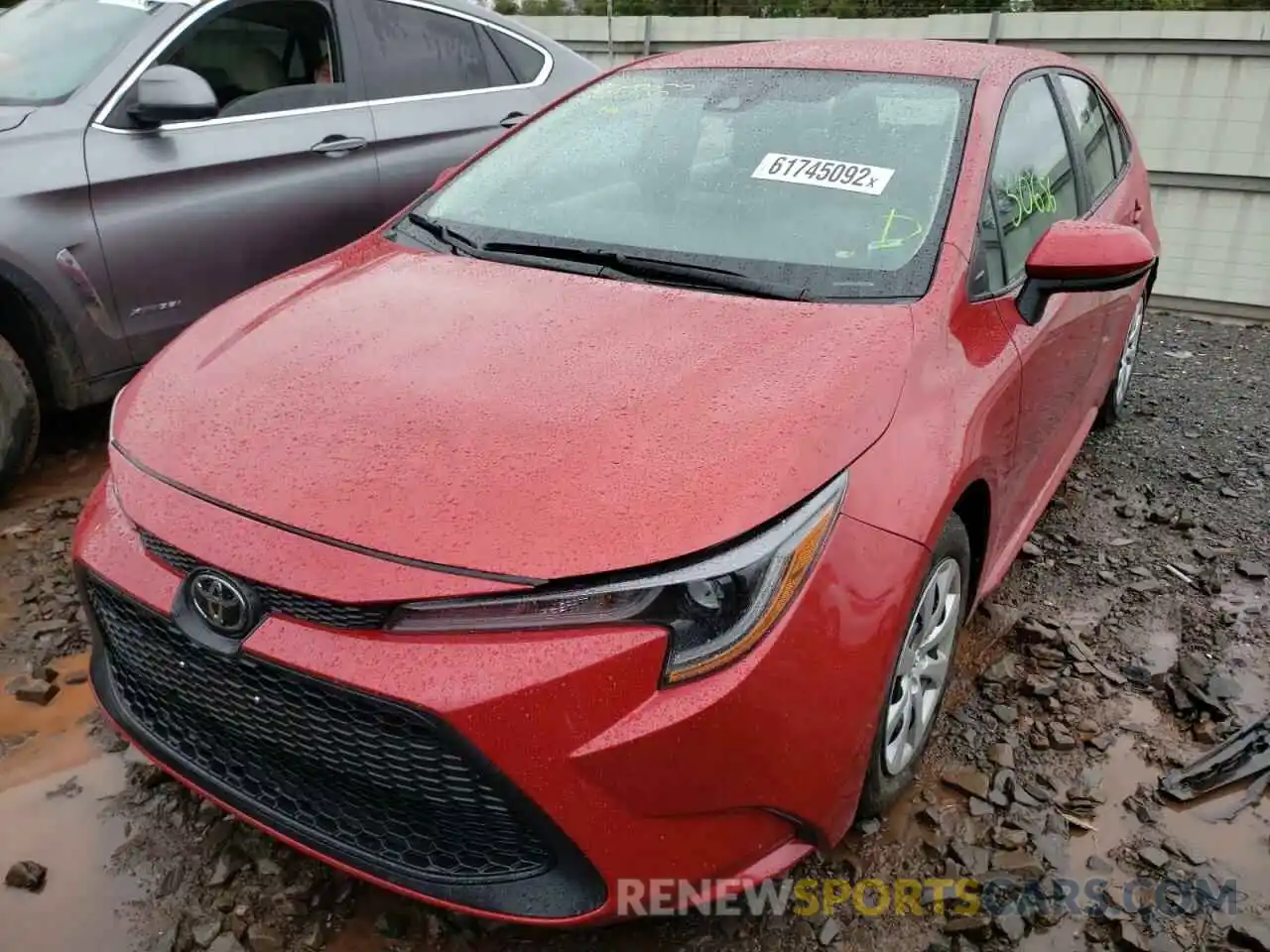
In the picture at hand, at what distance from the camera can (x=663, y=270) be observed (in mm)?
2281

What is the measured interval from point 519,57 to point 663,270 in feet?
8.86

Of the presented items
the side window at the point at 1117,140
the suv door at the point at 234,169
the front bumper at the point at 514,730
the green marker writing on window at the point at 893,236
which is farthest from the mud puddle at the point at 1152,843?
the suv door at the point at 234,169

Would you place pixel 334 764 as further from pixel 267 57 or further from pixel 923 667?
pixel 267 57

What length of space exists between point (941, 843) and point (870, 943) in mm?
323

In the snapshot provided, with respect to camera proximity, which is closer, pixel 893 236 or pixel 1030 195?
pixel 893 236

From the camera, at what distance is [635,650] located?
1476mm

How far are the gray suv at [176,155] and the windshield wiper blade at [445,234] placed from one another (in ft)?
3.46

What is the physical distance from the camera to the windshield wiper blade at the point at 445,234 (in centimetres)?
251

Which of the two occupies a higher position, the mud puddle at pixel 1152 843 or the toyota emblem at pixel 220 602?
the toyota emblem at pixel 220 602

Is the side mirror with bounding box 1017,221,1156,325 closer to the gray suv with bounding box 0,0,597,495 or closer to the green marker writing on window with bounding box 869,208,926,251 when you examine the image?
the green marker writing on window with bounding box 869,208,926,251

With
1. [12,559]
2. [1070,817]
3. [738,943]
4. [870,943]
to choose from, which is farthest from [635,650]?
[12,559]

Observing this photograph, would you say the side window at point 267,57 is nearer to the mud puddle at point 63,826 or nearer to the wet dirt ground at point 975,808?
the wet dirt ground at point 975,808

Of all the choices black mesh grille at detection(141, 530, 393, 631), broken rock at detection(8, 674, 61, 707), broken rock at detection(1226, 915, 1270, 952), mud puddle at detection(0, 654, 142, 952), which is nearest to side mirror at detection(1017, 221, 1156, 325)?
broken rock at detection(1226, 915, 1270, 952)

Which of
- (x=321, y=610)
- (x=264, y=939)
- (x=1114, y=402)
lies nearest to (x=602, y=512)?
(x=321, y=610)
